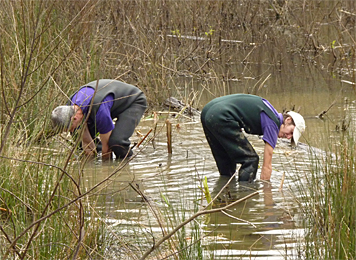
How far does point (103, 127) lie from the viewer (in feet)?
22.5

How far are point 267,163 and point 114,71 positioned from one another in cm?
439

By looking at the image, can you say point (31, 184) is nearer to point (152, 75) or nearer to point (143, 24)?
point (152, 75)

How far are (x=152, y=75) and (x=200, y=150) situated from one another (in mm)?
2793

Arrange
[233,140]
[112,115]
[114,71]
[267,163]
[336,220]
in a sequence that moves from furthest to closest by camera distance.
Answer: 1. [114,71]
2. [112,115]
3. [233,140]
4. [267,163]
5. [336,220]

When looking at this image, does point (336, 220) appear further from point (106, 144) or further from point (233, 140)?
point (106, 144)

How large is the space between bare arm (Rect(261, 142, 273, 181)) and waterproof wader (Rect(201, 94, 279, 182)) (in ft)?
0.45

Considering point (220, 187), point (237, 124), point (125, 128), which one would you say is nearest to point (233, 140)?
point (237, 124)

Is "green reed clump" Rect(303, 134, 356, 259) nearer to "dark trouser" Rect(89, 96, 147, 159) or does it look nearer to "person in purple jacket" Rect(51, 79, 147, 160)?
"person in purple jacket" Rect(51, 79, 147, 160)

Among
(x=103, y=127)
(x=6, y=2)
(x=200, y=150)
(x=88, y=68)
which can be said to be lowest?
(x=200, y=150)

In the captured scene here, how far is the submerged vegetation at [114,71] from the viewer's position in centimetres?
344

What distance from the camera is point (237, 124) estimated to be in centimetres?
604

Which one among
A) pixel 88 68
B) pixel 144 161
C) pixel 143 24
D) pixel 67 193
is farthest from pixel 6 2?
pixel 143 24

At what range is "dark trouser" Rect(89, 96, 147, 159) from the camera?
Result: 7.00 metres

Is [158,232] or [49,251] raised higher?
[49,251]
